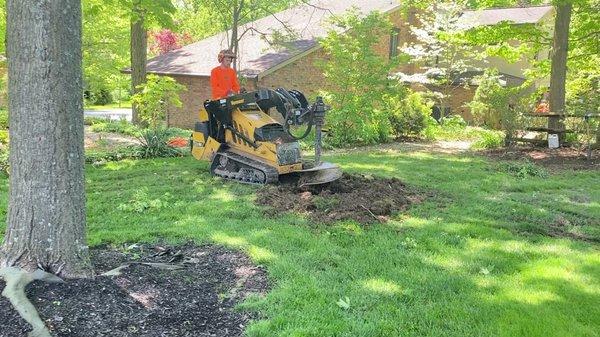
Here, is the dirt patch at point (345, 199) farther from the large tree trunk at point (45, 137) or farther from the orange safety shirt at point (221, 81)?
the large tree trunk at point (45, 137)

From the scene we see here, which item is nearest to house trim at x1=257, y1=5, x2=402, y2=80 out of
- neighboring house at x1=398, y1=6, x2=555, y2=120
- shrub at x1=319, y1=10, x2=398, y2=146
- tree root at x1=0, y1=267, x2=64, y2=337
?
shrub at x1=319, y1=10, x2=398, y2=146

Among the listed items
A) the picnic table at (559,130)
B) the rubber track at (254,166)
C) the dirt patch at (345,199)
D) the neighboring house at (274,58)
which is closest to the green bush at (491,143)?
the picnic table at (559,130)

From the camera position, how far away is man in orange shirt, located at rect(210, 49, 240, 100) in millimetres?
8285

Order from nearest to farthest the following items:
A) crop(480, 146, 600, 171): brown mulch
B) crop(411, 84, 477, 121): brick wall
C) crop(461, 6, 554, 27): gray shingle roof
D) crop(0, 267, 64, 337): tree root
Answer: crop(0, 267, 64, 337): tree root < crop(480, 146, 600, 171): brown mulch < crop(411, 84, 477, 121): brick wall < crop(461, 6, 554, 27): gray shingle roof

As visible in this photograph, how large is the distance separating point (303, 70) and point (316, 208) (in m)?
12.8

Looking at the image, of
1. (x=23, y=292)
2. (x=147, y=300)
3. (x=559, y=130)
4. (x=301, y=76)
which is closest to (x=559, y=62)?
(x=559, y=130)

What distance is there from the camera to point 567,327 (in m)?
3.60

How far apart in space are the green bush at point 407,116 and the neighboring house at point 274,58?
2.00m

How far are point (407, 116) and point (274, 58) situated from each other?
199 inches

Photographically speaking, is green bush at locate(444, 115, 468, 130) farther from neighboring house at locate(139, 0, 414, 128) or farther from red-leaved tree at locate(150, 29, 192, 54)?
red-leaved tree at locate(150, 29, 192, 54)

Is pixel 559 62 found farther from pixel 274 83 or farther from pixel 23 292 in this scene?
pixel 23 292

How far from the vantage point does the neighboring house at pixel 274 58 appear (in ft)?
57.6

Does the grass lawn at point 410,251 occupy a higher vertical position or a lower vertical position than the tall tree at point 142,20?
lower

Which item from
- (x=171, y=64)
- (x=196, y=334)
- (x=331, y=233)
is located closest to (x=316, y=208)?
(x=331, y=233)
